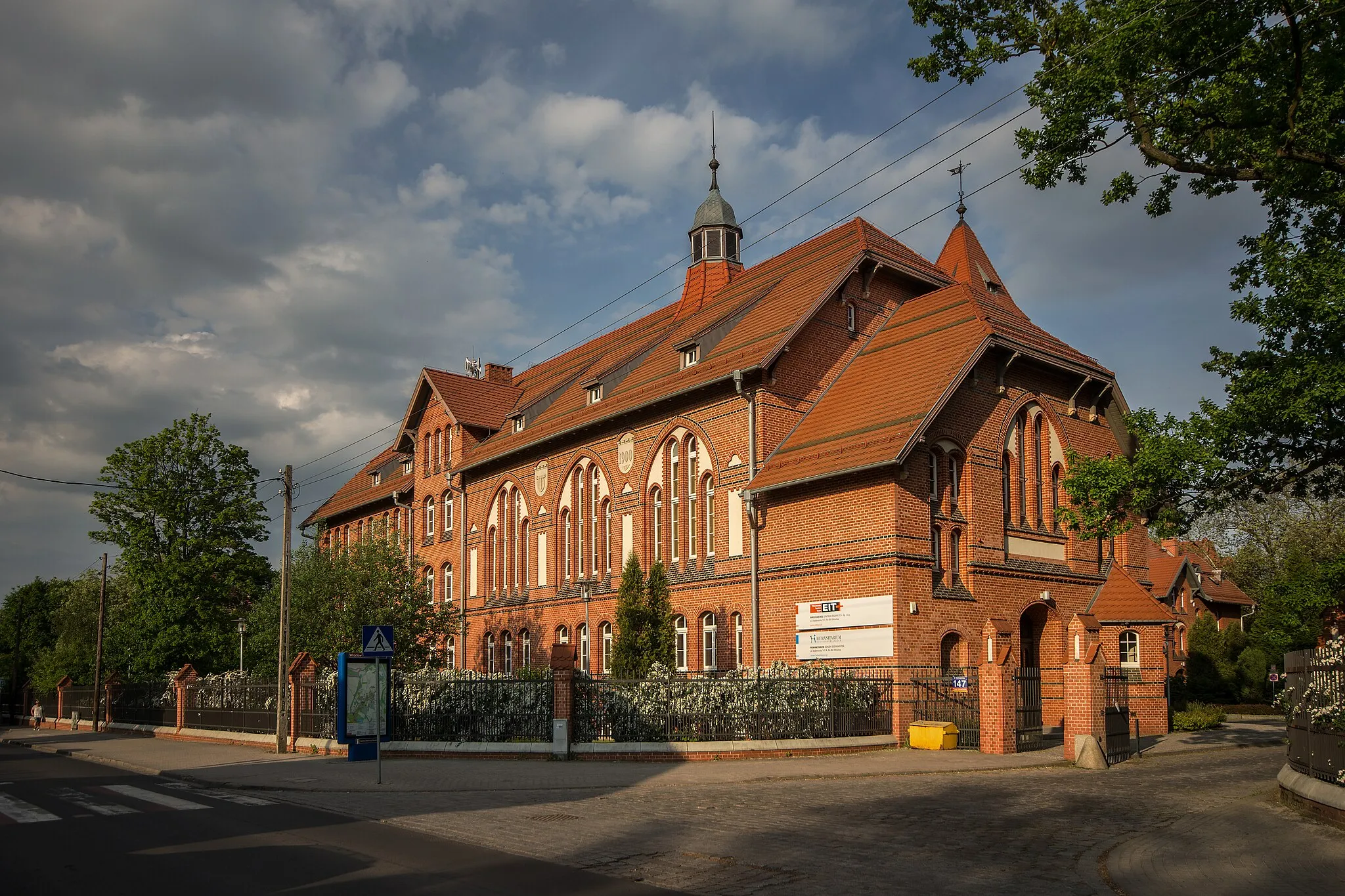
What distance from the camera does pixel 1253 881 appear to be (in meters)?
9.35

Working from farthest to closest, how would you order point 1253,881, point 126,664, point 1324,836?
1. point 126,664
2. point 1324,836
3. point 1253,881

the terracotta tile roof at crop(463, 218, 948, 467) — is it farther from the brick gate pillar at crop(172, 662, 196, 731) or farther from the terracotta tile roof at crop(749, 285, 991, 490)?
the brick gate pillar at crop(172, 662, 196, 731)

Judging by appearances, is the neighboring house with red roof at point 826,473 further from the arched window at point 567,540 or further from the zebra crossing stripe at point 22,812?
→ the zebra crossing stripe at point 22,812

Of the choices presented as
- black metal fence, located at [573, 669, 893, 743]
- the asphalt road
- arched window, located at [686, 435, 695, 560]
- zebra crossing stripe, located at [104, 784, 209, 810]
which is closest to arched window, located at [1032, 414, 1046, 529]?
arched window, located at [686, 435, 695, 560]

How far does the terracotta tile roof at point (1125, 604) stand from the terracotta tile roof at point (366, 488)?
29.0 metres

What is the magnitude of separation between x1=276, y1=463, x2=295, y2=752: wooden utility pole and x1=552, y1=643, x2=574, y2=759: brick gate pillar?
8117 mm

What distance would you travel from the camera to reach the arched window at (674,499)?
31.0m

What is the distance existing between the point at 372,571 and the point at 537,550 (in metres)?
8.06

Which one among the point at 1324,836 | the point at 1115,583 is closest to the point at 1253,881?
the point at 1324,836

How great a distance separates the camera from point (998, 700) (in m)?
21.2

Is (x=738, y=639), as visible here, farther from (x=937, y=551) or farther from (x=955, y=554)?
(x=955, y=554)

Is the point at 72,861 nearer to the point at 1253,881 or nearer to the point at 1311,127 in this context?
the point at 1253,881

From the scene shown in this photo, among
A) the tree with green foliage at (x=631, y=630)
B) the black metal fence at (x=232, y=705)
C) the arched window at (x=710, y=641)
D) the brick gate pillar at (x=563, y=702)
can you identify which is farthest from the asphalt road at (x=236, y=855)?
the arched window at (x=710, y=641)

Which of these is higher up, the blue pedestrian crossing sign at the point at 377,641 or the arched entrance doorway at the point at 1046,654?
the blue pedestrian crossing sign at the point at 377,641
